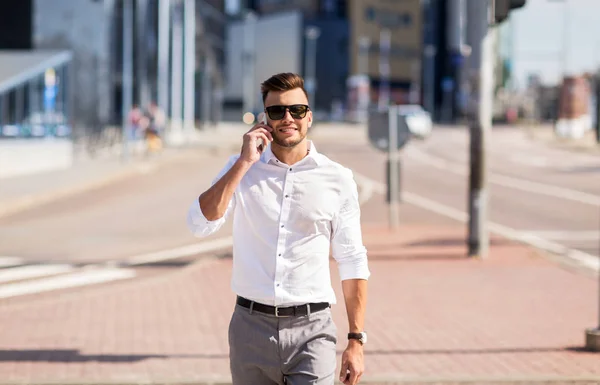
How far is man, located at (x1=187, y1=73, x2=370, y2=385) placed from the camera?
13.0ft

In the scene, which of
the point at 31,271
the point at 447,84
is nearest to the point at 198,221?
the point at 31,271

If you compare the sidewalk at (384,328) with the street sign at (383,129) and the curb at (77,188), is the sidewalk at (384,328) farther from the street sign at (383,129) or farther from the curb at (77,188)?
the curb at (77,188)

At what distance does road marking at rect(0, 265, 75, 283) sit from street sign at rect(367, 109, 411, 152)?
498cm

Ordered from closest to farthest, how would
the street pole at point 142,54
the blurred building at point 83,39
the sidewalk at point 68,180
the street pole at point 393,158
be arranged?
the street pole at point 393,158, the sidewalk at point 68,180, the blurred building at point 83,39, the street pole at point 142,54

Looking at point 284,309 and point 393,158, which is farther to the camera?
point 393,158

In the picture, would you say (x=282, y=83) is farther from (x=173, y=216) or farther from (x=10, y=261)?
(x=173, y=216)

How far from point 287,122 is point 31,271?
10.00 m

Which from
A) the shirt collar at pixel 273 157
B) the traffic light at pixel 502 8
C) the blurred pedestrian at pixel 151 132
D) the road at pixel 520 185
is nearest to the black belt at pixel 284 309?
the shirt collar at pixel 273 157

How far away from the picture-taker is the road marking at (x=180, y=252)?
1446 centimetres

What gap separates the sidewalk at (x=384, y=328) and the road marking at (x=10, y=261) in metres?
2.44

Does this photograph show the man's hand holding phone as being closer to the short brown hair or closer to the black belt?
the short brown hair

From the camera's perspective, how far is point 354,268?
13.3 feet

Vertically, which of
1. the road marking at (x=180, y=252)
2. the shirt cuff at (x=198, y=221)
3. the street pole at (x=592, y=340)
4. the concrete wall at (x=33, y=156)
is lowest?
the road marking at (x=180, y=252)

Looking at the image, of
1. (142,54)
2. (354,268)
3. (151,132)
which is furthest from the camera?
(142,54)
